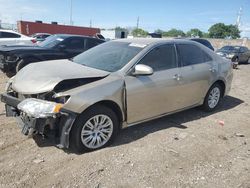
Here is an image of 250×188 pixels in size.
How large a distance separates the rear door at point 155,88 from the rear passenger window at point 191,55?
8.4 inches

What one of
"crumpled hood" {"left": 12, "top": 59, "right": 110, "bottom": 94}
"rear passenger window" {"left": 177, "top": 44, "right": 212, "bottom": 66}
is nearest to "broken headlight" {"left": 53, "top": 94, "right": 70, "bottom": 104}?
"crumpled hood" {"left": 12, "top": 59, "right": 110, "bottom": 94}

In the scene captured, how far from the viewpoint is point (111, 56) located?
4812mm

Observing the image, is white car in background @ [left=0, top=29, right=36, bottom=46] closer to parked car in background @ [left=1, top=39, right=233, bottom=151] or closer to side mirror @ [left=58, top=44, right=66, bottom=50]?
side mirror @ [left=58, top=44, right=66, bottom=50]

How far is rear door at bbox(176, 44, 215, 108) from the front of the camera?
5.25 metres

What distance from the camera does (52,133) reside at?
3.77 m

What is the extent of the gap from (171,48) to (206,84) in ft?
4.18

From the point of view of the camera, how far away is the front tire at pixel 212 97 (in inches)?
240

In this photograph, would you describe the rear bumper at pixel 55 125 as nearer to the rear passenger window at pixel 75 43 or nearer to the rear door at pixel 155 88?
the rear door at pixel 155 88

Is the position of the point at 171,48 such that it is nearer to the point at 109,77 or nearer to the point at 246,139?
the point at 109,77

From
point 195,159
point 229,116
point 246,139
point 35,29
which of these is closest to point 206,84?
point 229,116

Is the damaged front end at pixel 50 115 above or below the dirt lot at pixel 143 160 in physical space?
above

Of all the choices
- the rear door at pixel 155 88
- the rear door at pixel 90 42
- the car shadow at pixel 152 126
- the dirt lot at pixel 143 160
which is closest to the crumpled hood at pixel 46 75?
the rear door at pixel 155 88

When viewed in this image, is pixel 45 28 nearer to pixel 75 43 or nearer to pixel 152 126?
pixel 75 43

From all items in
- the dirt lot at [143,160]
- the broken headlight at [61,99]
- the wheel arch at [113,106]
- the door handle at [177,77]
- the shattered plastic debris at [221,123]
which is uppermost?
the door handle at [177,77]
